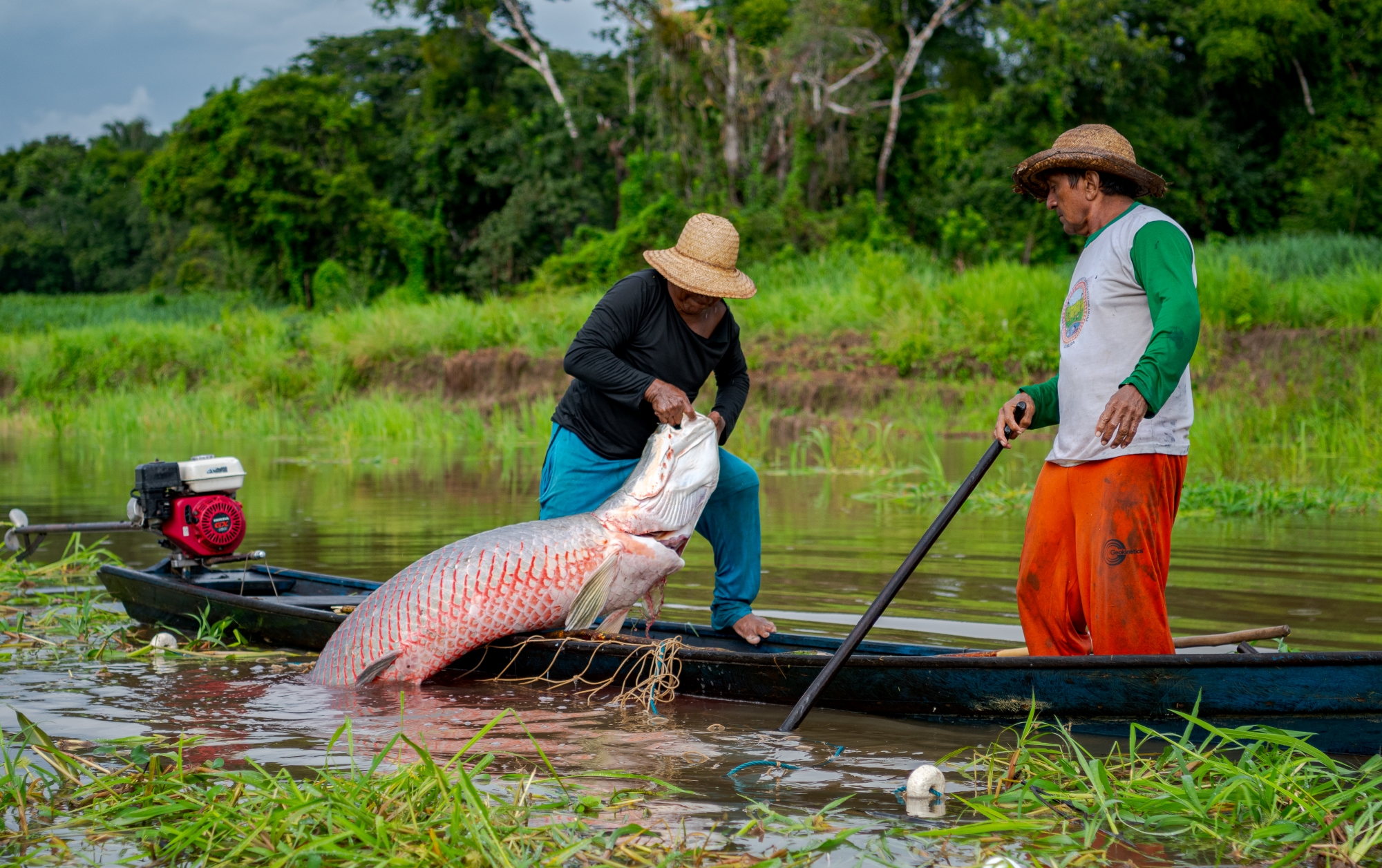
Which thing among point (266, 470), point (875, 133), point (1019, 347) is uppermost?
point (875, 133)

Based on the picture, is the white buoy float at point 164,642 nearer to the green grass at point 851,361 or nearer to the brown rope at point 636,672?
the brown rope at point 636,672

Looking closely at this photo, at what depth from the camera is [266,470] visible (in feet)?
47.6

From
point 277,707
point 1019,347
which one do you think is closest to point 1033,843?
point 277,707

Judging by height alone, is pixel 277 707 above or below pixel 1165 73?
below

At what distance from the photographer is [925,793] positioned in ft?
11.3

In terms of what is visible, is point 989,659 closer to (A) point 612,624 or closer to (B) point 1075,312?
(B) point 1075,312

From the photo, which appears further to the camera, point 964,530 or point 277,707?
point 964,530

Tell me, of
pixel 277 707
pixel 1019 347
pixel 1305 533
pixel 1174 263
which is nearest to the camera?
pixel 1174 263

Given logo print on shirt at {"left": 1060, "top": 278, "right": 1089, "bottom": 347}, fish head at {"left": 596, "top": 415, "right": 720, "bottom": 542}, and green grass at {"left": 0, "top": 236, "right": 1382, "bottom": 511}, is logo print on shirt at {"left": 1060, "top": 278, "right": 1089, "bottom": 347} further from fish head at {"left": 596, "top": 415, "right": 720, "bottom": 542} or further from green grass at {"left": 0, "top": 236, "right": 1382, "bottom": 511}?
green grass at {"left": 0, "top": 236, "right": 1382, "bottom": 511}

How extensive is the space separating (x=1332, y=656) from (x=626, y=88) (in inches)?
1180

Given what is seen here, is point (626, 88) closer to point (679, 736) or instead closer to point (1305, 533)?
point (1305, 533)

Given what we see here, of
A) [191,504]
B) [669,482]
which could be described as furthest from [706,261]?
[191,504]

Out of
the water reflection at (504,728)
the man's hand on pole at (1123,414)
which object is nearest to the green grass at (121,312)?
the water reflection at (504,728)

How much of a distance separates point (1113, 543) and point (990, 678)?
24.5 inches
